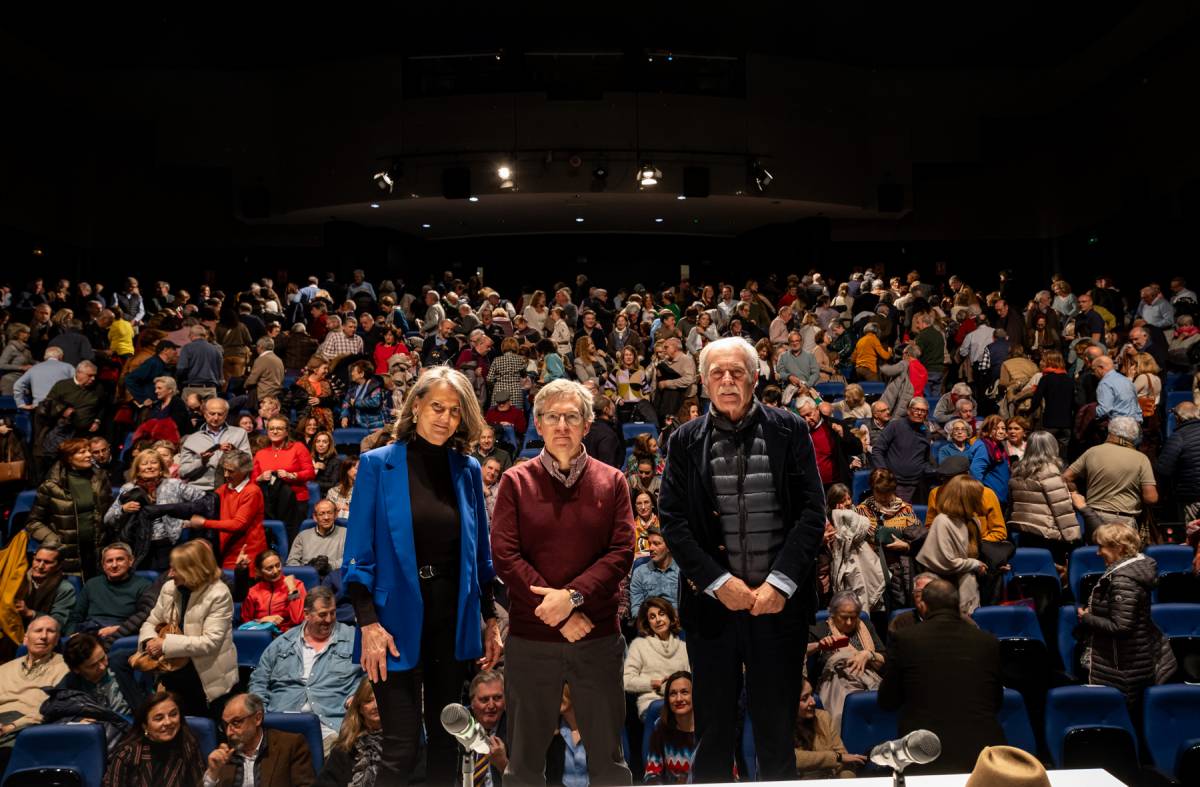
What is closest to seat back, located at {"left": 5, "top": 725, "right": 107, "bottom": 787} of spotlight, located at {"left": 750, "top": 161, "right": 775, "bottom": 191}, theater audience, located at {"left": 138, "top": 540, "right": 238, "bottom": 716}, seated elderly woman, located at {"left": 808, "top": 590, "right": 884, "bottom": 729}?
theater audience, located at {"left": 138, "top": 540, "right": 238, "bottom": 716}

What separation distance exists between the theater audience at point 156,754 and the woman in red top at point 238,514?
1.84m

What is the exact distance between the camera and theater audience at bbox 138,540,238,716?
462 cm

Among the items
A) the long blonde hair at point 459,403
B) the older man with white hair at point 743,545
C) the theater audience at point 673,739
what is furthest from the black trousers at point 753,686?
the theater audience at point 673,739

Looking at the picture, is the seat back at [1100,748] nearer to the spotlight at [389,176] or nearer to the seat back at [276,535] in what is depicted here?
the seat back at [276,535]

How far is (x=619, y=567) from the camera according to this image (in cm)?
274

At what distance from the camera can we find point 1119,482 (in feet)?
20.9

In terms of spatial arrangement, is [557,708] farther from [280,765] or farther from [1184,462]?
[1184,462]

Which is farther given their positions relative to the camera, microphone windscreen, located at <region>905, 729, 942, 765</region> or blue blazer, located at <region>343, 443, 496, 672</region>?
blue blazer, located at <region>343, 443, 496, 672</region>

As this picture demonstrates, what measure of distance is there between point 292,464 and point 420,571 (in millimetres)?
4144

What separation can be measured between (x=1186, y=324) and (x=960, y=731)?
7.35 meters

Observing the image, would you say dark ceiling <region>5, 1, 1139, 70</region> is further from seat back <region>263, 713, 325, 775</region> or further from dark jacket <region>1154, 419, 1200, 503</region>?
seat back <region>263, 713, 325, 775</region>

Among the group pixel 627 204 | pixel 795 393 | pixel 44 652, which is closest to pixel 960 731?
pixel 44 652

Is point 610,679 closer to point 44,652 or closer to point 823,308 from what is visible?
point 44,652

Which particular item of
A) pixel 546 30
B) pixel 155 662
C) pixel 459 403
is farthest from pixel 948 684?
pixel 546 30
